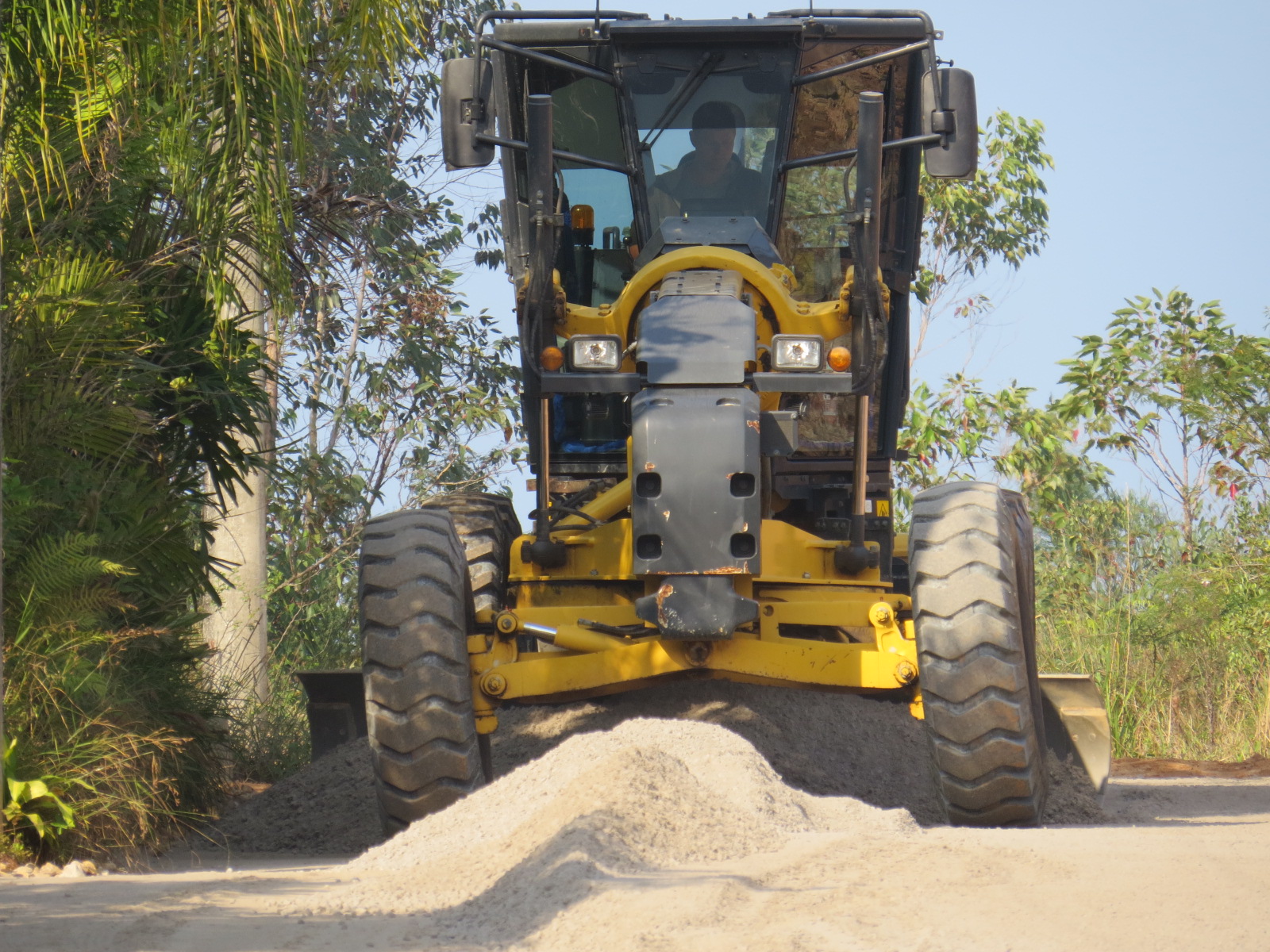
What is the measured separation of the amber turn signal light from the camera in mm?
6445

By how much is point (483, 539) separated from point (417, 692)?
207 cm

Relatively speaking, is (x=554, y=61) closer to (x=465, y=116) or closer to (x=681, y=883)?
(x=465, y=116)

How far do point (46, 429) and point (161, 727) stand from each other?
54.5 inches

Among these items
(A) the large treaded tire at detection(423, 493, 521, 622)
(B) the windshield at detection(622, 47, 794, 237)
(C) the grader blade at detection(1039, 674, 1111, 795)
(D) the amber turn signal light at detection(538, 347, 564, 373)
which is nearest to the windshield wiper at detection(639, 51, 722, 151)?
(B) the windshield at detection(622, 47, 794, 237)

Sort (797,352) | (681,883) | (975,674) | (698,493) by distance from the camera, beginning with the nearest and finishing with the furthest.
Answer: (681,883) < (975,674) < (698,493) < (797,352)

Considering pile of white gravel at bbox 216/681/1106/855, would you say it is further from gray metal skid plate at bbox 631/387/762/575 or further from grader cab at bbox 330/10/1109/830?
gray metal skid plate at bbox 631/387/762/575

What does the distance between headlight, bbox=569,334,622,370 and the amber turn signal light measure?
0.21m

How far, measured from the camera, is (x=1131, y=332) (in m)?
15.4

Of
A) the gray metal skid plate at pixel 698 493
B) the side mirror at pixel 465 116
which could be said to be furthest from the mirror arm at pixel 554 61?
the gray metal skid plate at pixel 698 493

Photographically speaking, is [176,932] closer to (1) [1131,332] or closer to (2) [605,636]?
(2) [605,636]

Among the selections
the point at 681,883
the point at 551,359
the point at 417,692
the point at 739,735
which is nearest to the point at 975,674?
the point at 739,735

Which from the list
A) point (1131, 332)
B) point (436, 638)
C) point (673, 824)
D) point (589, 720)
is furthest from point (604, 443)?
point (1131, 332)

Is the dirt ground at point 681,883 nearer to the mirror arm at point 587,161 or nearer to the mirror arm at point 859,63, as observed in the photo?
the mirror arm at point 587,161

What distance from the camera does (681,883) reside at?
4.07 metres
